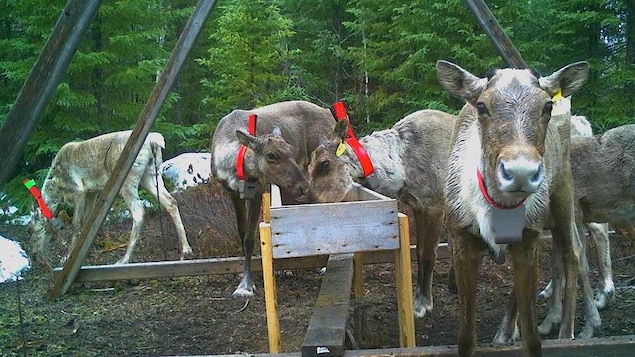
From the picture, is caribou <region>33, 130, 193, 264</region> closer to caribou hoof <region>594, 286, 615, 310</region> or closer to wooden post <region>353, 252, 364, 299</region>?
wooden post <region>353, 252, 364, 299</region>

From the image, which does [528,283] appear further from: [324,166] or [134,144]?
[134,144]

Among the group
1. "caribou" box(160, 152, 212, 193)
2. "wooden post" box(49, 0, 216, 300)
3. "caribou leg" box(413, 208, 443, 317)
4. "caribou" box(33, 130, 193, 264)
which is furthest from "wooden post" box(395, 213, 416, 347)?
"caribou" box(160, 152, 212, 193)

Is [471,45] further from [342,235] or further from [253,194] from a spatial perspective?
[342,235]

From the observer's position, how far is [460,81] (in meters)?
3.45

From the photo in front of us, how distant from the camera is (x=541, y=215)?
351 centimetres

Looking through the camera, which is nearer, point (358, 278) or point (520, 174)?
point (520, 174)

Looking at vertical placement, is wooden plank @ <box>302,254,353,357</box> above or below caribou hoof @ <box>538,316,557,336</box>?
above

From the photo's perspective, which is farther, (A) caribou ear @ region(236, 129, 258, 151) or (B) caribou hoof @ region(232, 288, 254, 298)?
(B) caribou hoof @ region(232, 288, 254, 298)

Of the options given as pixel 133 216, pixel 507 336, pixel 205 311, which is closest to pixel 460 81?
pixel 507 336

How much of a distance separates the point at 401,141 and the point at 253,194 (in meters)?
1.65

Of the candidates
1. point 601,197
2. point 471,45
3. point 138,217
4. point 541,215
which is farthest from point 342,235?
point 471,45

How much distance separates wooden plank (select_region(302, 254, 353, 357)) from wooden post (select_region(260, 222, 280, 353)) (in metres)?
0.26

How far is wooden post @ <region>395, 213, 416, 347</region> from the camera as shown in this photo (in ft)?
13.1

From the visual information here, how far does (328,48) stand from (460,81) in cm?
1152
